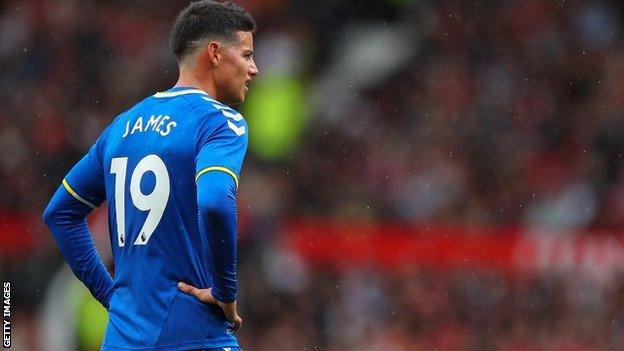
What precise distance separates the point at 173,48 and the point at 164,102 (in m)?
0.23

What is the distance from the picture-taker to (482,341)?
10.1 m

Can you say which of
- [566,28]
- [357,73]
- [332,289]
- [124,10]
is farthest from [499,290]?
[124,10]

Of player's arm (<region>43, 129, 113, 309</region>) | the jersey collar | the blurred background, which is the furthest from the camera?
the blurred background

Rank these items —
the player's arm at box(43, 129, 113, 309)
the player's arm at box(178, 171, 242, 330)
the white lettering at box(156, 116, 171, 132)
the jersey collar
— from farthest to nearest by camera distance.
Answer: the player's arm at box(43, 129, 113, 309) → the jersey collar → the white lettering at box(156, 116, 171, 132) → the player's arm at box(178, 171, 242, 330)

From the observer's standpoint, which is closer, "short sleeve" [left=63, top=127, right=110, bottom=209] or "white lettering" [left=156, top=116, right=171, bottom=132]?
"white lettering" [left=156, top=116, right=171, bottom=132]

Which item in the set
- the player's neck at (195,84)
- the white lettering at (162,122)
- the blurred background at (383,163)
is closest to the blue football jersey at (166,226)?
the white lettering at (162,122)

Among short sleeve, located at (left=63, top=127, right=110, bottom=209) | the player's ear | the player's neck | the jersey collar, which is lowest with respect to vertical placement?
short sleeve, located at (left=63, top=127, right=110, bottom=209)

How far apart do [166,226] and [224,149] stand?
0.96 feet

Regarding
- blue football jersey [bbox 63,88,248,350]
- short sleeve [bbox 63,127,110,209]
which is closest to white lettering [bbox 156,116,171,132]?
blue football jersey [bbox 63,88,248,350]

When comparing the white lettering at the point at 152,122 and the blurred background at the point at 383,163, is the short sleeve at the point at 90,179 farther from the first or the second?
the blurred background at the point at 383,163

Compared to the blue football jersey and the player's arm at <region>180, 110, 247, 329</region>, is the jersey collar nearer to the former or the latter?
the blue football jersey

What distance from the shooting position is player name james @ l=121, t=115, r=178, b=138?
3666 millimetres

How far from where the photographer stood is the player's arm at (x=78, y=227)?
3.95 metres

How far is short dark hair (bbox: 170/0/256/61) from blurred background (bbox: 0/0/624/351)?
5545 mm
